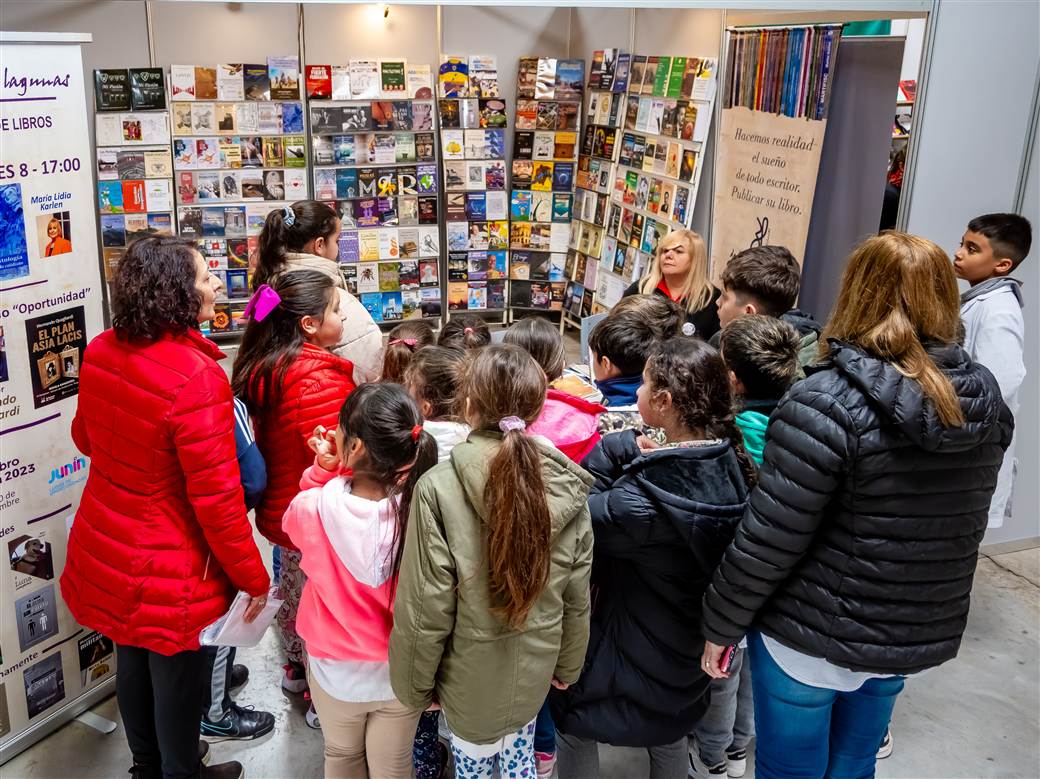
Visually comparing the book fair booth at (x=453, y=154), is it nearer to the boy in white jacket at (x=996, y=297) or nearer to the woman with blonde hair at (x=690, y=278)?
the boy in white jacket at (x=996, y=297)

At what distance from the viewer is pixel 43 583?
267cm

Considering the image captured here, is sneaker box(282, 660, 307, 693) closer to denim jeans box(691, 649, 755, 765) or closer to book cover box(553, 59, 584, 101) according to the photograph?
denim jeans box(691, 649, 755, 765)

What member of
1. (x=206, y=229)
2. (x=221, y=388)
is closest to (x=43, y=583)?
(x=221, y=388)

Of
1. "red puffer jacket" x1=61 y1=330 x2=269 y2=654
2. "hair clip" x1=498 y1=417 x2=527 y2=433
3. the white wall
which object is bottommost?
"red puffer jacket" x1=61 y1=330 x2=269 y2=654

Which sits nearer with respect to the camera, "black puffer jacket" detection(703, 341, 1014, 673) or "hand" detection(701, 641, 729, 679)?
"black puffer jacket" detection(703, 341, 1014, 673)

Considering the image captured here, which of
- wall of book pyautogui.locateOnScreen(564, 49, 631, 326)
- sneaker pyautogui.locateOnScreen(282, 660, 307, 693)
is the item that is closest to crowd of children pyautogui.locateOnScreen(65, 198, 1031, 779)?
sneaker pyautogui.locateOnScreen(282, 660, 307, 693)

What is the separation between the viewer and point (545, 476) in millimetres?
1775

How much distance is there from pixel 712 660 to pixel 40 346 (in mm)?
1948

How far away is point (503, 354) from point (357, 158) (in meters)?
5.08

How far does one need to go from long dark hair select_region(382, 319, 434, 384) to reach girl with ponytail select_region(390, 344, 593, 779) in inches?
29.5

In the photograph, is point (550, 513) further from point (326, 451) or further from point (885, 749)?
point (885, 749)

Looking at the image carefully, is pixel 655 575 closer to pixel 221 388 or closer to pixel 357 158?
pixel 221 388

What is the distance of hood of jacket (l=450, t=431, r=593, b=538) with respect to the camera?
175 cm

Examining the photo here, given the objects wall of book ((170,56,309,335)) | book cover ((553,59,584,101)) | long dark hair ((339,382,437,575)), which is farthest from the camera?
book cover ((553,59,584,101))
